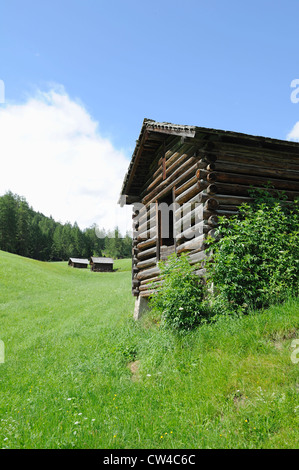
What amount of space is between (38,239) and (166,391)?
9127 centimetres

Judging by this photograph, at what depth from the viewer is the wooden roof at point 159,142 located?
841 cm

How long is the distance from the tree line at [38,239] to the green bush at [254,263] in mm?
56484

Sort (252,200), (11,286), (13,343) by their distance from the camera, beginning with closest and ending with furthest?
(252,200)
(13,343)
(11,286)

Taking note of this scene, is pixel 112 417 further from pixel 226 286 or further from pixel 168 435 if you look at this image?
pixel 226 286

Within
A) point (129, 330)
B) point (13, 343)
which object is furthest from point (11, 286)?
point (129, 330)

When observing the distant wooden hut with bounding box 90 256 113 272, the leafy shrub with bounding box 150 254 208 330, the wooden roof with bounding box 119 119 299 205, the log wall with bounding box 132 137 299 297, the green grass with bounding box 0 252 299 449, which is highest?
the wooden roof with bounding box 119 119 299 205

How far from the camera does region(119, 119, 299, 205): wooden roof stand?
27.6ft

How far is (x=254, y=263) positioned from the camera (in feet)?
24.2

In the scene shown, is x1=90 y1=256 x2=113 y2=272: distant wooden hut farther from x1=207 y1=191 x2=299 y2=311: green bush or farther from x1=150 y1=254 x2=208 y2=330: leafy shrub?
x1=207 y1=191 x2=299 y2=311: green bush

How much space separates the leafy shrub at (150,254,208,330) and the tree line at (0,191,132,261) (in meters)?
55.7

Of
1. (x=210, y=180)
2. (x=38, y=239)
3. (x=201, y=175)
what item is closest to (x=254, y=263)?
(x=210, y=180)

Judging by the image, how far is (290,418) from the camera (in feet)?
12.6

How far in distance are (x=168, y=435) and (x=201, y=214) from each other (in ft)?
17.6

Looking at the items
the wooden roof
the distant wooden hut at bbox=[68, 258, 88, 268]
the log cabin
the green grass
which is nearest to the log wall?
the log cabin
